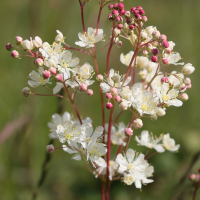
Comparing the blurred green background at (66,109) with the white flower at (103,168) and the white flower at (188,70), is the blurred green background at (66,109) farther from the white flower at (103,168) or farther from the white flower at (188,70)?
the white flower at (188,70)

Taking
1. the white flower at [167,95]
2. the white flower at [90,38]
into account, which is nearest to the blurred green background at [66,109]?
the white flower at [90,38]

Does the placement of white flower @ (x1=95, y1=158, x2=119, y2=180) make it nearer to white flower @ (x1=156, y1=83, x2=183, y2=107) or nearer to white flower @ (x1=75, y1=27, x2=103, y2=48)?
white flower @ (x1=156, y1=83, x2=183, y2=107)

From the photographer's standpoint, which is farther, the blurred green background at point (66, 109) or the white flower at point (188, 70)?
the blurred green background at point (66, 109)

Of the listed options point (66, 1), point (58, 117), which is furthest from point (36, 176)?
point (66, 1)

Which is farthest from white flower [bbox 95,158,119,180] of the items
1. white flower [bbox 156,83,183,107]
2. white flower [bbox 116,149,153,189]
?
white flower [bbox 156,83,183,107]

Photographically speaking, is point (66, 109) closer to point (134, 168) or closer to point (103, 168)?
point (103, 168)

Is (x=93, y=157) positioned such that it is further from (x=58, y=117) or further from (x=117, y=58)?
(x=117, y=58)
